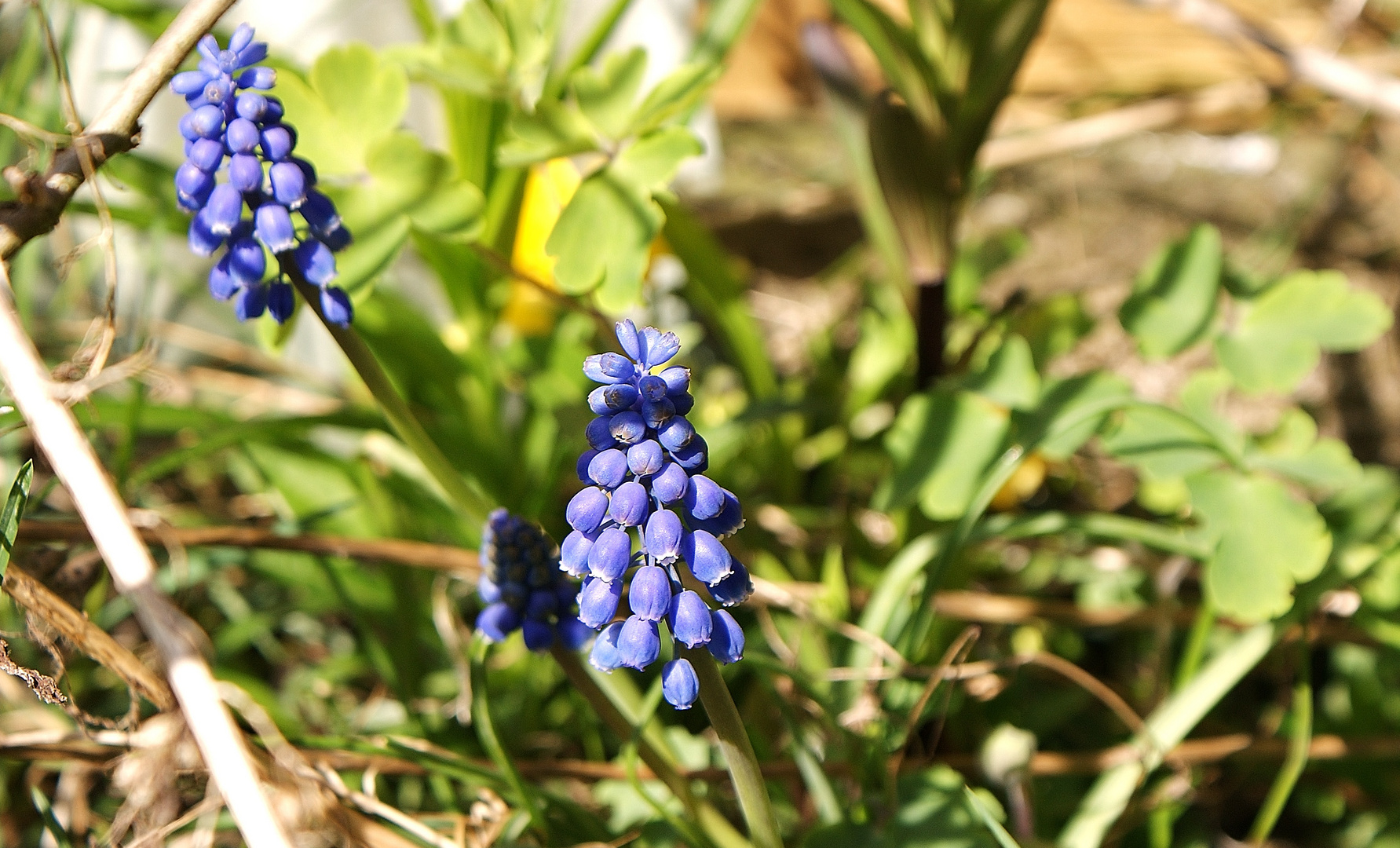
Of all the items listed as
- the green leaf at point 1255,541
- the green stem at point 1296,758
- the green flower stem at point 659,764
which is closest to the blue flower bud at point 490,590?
the green flower stem at point 659,764

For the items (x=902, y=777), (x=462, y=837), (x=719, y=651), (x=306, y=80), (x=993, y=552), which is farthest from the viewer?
(x=993, y=552)

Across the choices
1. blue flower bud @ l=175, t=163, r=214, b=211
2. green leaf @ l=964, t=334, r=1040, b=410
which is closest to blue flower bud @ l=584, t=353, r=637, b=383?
blue flower bud @ l=175, t=163, r=214, b=211

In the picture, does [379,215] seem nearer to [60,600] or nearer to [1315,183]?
[60,600]

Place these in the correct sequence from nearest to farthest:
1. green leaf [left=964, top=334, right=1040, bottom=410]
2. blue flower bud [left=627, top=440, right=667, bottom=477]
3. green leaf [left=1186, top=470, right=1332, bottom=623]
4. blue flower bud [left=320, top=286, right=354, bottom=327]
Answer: blue flower bud [left=627, top=440, right=667, bottom=477] → blue flower bud [left=320, top=286, right=354, bottom=327] → green leaf [left=1186, top=470, right=1332, bottom=623] → green leaf [left=964, top=334, right=1040, bottom=410]

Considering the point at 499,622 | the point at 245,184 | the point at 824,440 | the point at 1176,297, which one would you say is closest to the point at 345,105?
the point at 245,184

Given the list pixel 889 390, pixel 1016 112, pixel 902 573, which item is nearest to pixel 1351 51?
pixel 1016 112

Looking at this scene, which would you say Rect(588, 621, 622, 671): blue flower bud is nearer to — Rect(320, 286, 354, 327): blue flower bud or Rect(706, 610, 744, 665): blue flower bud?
Rect(706, 610, 744, 665): blue flower bud

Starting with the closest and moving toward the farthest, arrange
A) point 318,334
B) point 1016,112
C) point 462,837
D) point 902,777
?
point 462,837, point 902,777, point 318,334, point 1016,112
